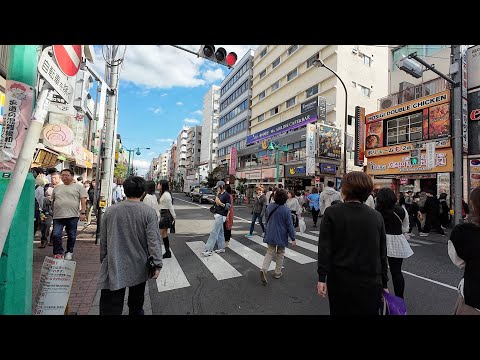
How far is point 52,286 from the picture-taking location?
7.72ft

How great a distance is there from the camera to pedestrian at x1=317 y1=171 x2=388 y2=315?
6.93 feet

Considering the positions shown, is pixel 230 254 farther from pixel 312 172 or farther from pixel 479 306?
pixel 312 172

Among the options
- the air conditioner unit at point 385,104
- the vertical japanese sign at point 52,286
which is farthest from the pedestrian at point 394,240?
the air conditioner unit at point 385,104

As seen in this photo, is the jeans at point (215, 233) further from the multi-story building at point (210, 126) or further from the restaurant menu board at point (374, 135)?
the multi-story building at point (210, 126)

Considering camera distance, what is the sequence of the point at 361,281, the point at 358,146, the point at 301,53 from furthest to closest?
the point at 301,53 → the point at 358,146 → the point at 361,281

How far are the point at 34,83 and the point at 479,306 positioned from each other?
14.3 ft

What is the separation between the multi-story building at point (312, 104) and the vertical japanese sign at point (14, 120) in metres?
21.0

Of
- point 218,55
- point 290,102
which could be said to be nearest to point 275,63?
point 290,102

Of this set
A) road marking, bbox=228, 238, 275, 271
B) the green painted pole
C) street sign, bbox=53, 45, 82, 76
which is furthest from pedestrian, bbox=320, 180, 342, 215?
the green painted pole

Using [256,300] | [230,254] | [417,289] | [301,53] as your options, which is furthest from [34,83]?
[301,53]

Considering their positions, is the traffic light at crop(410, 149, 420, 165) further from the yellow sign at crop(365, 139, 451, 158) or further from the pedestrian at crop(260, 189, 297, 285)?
the pedestrian at crop(260, 189, 297, 285)

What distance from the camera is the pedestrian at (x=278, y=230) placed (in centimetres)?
481
